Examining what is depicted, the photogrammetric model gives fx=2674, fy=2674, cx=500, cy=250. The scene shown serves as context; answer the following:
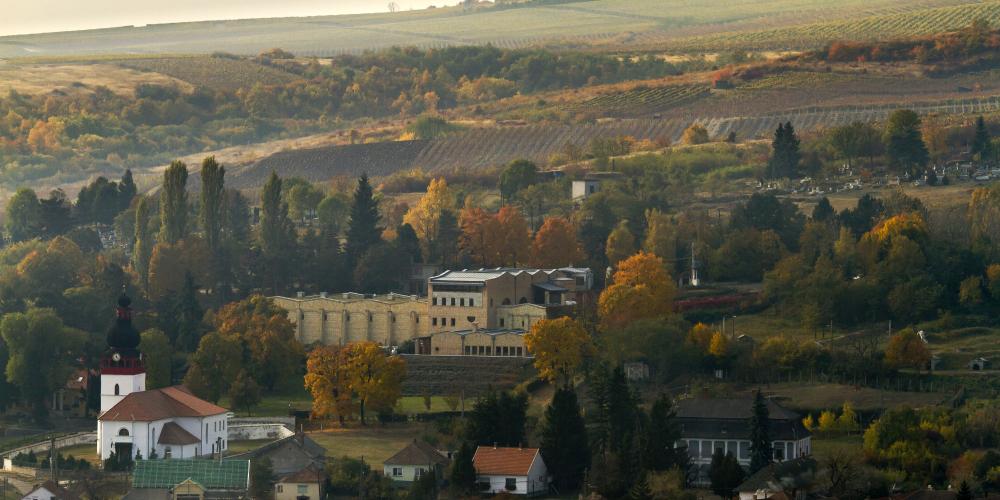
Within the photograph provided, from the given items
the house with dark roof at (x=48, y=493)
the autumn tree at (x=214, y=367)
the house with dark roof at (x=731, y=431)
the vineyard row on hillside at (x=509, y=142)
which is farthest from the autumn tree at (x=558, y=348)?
the vineyard row on hillside at (x=509, y=142)

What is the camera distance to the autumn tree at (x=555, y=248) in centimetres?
12262

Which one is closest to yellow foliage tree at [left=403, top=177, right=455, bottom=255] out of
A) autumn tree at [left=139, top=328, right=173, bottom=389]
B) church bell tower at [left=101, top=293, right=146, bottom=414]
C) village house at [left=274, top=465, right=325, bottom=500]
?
autumn tree at [left=139, top=328, right=173, bottom=389]

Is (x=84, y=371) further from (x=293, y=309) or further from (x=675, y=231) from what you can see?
(x=675, y=231)

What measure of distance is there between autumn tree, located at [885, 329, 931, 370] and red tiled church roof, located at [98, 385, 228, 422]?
957 inches

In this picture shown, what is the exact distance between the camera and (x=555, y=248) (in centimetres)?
12281

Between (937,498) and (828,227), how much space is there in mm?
44027

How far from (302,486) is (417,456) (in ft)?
13.5

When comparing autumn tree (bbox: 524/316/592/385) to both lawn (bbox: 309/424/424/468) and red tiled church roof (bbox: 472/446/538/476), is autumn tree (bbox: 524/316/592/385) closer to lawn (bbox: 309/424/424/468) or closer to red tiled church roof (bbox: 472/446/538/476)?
lawn (bbox: 309/424/424/468)

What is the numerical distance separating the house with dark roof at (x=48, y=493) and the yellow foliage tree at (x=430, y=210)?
46.8m

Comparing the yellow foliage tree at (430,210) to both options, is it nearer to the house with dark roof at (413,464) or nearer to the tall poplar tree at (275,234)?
the tall poplar tree at (275,234)

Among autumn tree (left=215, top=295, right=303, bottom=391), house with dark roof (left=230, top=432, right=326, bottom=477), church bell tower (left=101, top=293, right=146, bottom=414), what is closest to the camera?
house with dark roof (left=230, top=432, right=326, bottom=477)

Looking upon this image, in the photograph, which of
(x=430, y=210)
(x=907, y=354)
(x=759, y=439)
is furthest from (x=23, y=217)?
(x=759, y=439)

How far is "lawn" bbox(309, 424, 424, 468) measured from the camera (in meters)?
92.3

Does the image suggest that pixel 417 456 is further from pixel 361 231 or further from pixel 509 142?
pixel 509 142
